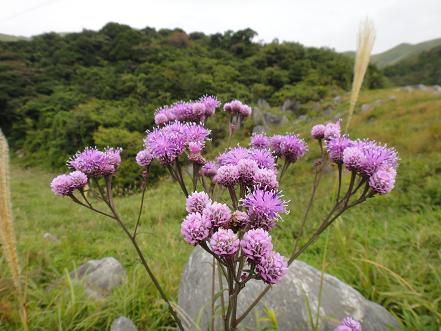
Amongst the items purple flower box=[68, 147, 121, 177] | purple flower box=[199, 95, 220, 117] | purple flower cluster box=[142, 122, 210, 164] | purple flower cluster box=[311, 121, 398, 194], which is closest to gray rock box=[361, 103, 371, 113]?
purple flower box=[199, 95, 220, 117]

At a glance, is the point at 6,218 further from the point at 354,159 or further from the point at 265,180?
the point at 354,159

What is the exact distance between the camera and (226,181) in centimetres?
175

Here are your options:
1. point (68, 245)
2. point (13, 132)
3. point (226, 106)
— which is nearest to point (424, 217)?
point (226, 106)

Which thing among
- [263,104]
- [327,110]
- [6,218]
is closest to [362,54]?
[6,218]

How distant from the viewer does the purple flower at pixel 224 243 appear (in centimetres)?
140

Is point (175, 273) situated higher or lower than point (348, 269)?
lower

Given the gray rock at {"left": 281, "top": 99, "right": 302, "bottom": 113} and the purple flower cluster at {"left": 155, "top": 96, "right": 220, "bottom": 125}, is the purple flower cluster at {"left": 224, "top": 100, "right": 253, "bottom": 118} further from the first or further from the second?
the gray rock at {"left": 281, "top": 99, "right": 302, "bottom": 113}

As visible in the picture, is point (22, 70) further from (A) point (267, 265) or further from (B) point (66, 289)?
(A) point (267, 265)

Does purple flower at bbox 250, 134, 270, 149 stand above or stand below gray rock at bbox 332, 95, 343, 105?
above

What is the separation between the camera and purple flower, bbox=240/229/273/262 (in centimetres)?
140

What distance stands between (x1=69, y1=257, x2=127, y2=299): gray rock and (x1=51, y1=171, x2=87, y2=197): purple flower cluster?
2615mm

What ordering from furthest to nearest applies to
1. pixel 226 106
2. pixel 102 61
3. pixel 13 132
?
pixel 102 61 < pixel 13 132 < pixel 226 106

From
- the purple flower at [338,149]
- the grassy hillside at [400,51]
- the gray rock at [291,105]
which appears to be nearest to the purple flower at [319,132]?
the purple flower at [338,149]

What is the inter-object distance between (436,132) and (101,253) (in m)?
9.50
